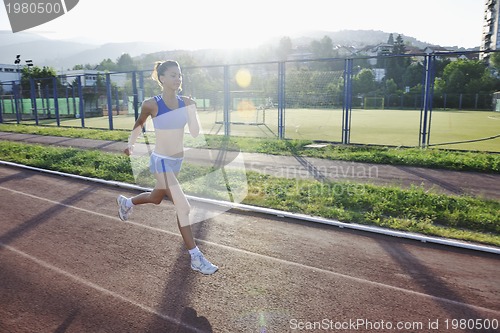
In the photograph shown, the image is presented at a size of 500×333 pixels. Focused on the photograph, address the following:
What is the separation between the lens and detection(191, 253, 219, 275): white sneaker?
165 inches

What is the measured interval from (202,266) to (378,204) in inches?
149

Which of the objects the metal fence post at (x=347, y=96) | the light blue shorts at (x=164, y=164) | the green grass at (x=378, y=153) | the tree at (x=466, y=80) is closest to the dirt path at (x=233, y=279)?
the light blue shorts at (x=164, y=164)

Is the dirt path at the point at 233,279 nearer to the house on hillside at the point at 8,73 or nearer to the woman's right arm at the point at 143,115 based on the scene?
the woman's right arm at the point at 143,115

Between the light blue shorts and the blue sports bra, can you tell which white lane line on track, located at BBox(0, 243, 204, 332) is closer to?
the light blue shorts

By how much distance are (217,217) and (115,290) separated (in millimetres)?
2593

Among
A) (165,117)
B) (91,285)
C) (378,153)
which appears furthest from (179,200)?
(378,153)

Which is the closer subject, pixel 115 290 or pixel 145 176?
pixel 115 290

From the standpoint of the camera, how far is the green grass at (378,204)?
5.84 m

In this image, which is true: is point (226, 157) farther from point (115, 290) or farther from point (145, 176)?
point (115, 290)

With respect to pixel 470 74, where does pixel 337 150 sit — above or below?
below

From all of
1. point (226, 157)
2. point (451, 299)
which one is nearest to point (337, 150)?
point (226, 157)

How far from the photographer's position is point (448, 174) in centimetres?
929

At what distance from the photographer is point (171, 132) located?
173 inches

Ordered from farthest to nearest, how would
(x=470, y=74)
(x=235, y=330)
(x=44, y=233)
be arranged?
(x=470, y=74)
(x=44, y=233)
(x=235, y=330)
